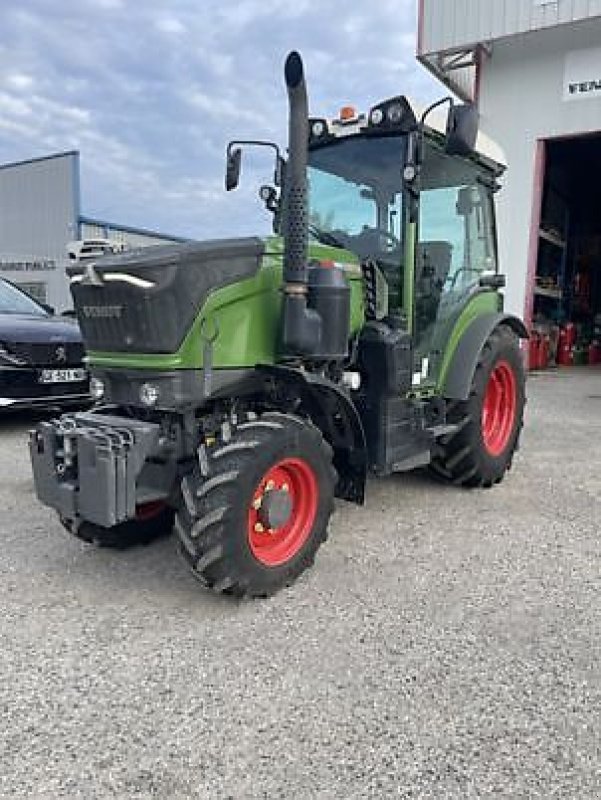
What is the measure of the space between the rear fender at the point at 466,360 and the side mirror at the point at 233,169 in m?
1.71

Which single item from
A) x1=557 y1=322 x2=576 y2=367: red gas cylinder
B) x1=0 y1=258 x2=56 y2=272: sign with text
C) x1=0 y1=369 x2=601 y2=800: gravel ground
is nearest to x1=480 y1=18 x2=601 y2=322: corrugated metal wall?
x1=557 y1=322 x2=576 y2=367: red gas cylinder

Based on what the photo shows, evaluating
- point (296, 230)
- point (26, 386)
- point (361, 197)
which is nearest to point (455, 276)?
point (361, 197)

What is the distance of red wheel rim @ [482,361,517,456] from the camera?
4.84 meters

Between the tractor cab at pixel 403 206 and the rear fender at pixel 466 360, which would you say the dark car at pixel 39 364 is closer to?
the tractor cab at pixel 403 206

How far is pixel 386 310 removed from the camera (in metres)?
3.77

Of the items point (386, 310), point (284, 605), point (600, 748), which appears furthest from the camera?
point (386, 310)

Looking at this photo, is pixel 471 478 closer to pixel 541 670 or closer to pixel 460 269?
pixel 460 269

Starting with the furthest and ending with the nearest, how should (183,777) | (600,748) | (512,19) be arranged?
(512,19), (600,748), (183,777)

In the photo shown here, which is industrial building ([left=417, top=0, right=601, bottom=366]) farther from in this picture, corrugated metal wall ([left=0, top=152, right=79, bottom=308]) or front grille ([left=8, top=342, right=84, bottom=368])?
corrugated metal wall ([left=0, top=152, right=79, bottom=308])

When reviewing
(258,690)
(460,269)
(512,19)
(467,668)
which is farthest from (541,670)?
(512,19)

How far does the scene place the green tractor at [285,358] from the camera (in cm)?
279

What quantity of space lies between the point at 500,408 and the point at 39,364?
157 inches

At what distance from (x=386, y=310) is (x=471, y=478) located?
4.72 feet

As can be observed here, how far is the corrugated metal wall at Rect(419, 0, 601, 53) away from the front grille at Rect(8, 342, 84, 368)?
8533 mm
